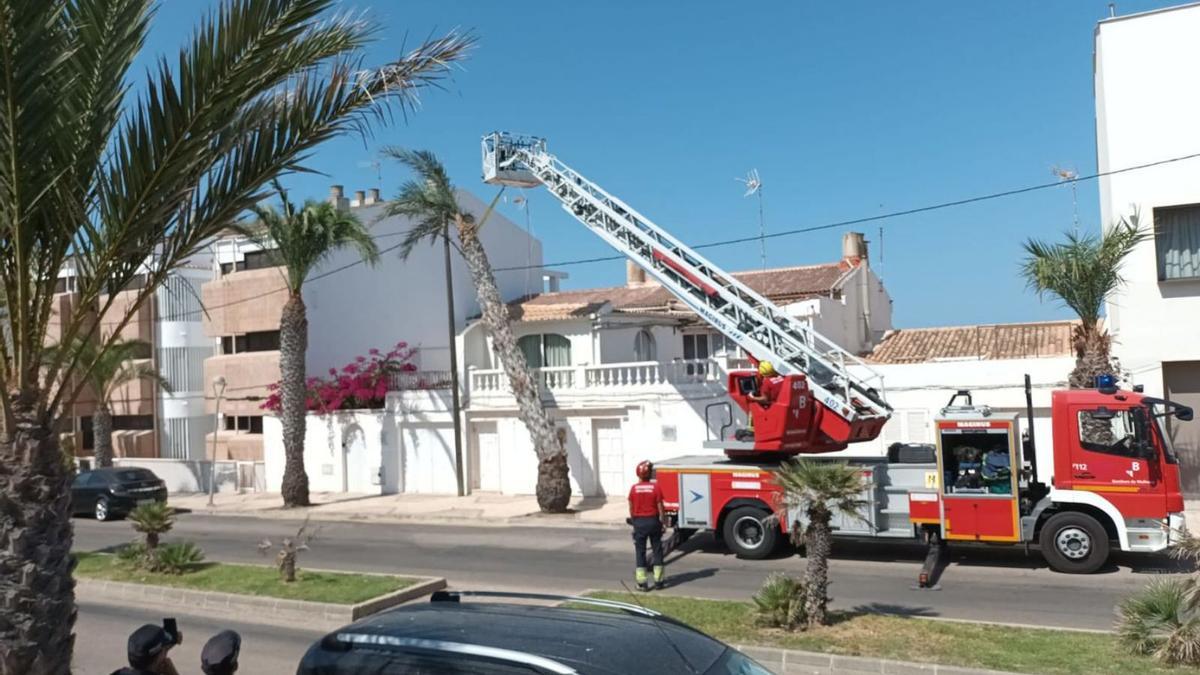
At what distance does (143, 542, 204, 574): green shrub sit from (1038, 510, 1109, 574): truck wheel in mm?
12644

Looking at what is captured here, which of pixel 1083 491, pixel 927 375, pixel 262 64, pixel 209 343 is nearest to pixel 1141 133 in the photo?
pixel 927 375

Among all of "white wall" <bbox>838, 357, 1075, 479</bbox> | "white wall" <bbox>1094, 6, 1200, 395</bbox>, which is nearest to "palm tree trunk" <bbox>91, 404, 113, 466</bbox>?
"white wall" <bbox>838, 357, 1075, 479</bbox>

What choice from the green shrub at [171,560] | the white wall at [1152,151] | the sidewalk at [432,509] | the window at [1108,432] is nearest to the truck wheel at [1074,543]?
the window at [1108,432]

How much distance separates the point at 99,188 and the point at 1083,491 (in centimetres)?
1280

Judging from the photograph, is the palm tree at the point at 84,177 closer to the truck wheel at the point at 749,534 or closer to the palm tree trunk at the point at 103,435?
the truck wheel at the point at 749,534

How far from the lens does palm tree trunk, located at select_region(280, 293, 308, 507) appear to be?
25688 mm

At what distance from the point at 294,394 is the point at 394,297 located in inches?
350

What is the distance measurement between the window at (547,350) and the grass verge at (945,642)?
19.6m

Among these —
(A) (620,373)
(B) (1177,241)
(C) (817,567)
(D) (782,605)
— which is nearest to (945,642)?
(C) (817,567)

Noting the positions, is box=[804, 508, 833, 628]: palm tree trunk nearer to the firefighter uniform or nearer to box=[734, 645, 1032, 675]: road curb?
box=[734, 645, 1032, 675]: road curb

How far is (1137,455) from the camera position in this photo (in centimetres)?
1334

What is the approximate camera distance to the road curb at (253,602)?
11.8 m

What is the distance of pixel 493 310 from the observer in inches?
925

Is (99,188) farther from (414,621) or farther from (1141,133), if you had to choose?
(1141,133)
